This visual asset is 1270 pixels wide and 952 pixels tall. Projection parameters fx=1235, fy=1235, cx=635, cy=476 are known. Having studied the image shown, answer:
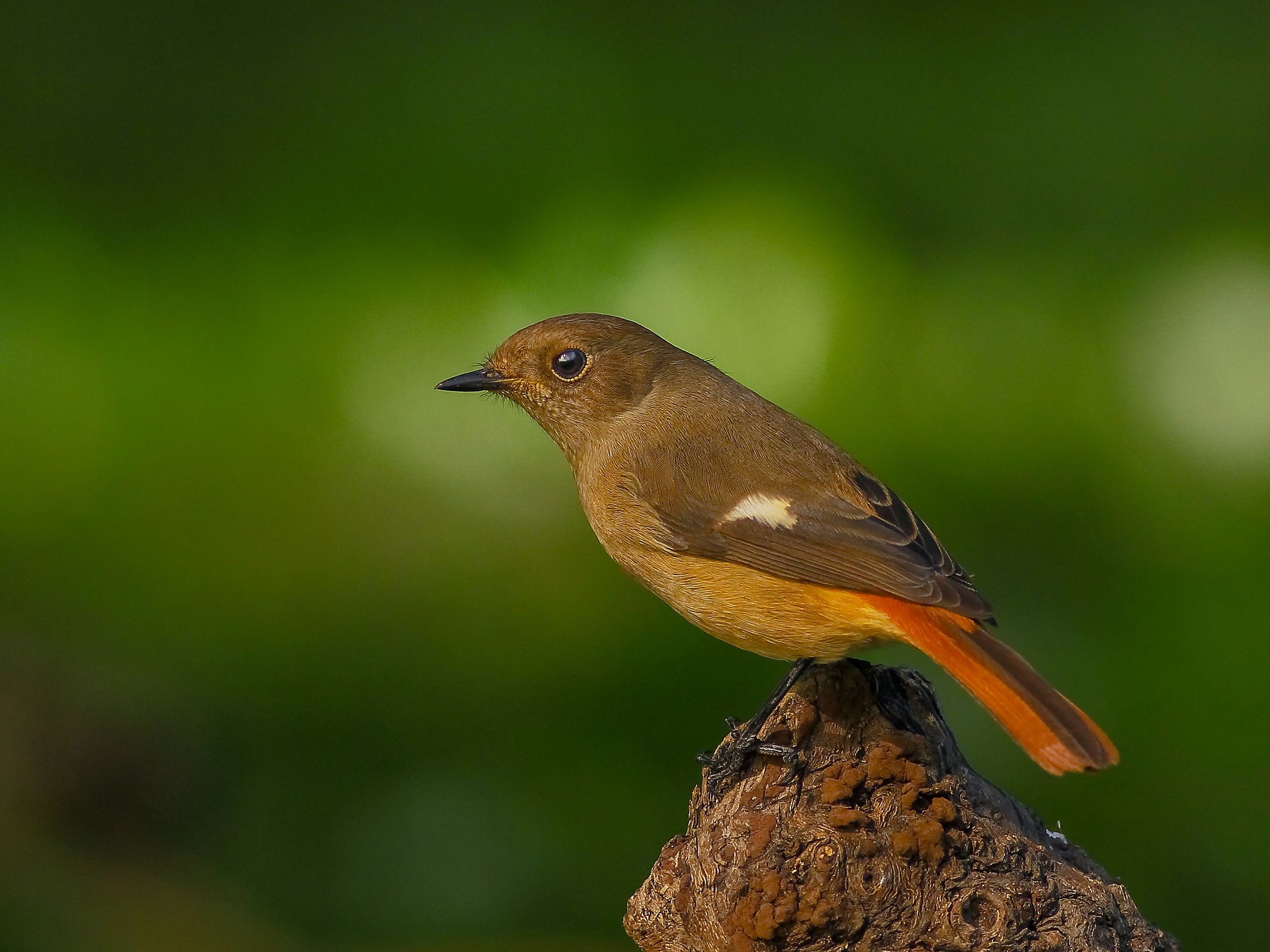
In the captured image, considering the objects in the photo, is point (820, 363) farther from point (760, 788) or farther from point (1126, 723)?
point (760, 788)

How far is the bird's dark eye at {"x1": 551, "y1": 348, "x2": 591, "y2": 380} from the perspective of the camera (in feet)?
10.3

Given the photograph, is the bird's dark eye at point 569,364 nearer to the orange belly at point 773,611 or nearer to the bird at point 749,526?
the bird at point 749,526

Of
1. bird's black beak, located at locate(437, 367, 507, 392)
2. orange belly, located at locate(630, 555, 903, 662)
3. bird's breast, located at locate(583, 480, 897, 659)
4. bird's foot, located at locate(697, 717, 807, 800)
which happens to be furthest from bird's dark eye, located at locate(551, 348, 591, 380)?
bird's foot, located at locate(697, 717, 807, 800)

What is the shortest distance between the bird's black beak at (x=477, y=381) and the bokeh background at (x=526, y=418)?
144 centimetres

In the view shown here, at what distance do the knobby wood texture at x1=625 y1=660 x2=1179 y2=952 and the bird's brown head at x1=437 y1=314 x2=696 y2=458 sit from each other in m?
1.06

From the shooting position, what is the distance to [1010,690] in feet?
7.36

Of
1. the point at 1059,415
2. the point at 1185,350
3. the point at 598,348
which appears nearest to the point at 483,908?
the point at 598,348

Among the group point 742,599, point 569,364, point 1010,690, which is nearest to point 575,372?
point 569,364

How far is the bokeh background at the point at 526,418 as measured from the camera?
4266 millimetres

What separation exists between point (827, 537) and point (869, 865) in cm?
71

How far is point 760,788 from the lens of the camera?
2258 millimetres

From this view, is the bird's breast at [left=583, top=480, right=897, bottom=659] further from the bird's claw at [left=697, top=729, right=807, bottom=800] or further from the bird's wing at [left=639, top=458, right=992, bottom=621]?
the bird's claw at [left=697, top=729, right=807, bottom=800]

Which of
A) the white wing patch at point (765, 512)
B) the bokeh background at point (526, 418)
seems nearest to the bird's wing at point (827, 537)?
the white wing patch at point (765, 512)

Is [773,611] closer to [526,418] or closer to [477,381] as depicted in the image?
[477,381]
